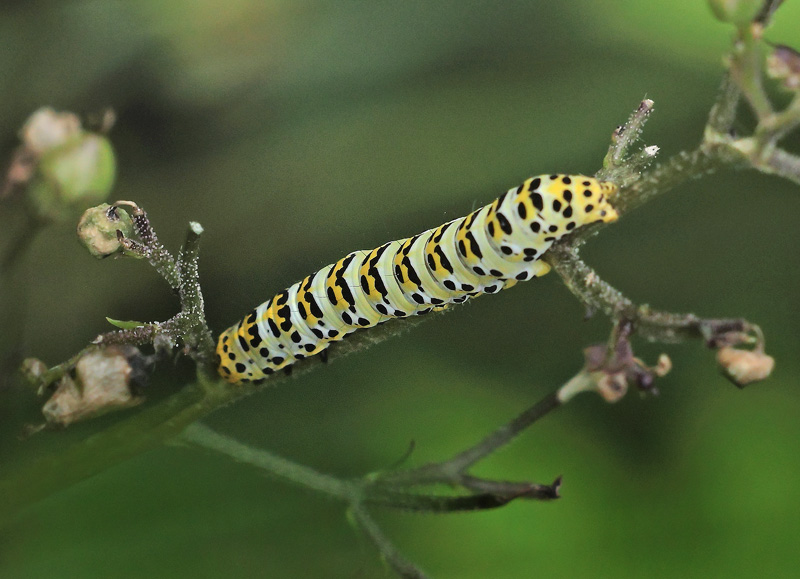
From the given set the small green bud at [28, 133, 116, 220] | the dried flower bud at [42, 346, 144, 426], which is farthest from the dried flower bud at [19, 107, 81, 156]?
the dried flower bud at [42, 346, 144, 426]

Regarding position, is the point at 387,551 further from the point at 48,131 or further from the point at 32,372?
the point at 48,131

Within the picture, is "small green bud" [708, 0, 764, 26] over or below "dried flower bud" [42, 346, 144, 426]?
over

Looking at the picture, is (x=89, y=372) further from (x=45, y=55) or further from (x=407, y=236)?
(x=45, y=55)

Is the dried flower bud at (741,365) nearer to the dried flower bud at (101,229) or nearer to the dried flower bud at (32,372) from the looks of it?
the dried flower bud at (101,229)

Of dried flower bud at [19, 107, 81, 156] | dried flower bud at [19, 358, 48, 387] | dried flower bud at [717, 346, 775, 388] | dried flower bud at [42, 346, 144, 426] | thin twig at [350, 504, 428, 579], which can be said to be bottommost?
thin twig at [350, 504, 428, 579]

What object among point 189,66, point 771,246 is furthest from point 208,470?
point 771,246

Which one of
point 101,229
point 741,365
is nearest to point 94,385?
point 101,229

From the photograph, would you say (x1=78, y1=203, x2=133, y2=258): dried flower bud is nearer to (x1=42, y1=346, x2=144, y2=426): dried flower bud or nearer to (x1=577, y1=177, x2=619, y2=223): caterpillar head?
(x1=42, y1=346, x2=144, y2=426): dried flower bud

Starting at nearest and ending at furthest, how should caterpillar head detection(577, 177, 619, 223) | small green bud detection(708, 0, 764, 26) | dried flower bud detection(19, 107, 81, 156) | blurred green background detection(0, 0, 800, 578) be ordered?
small green bud detection(708, 0, 764, 26) < caterpillar head detection(577, 177, 619, 223) < dried flower bud detection(19, 107, 81, 156) < blurred green background detection(0, 0, 800, 578)

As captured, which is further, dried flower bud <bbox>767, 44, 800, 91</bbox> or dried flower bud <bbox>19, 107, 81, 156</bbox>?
dried flower bud <bbox>19, 107, 81, 156</bbox>
